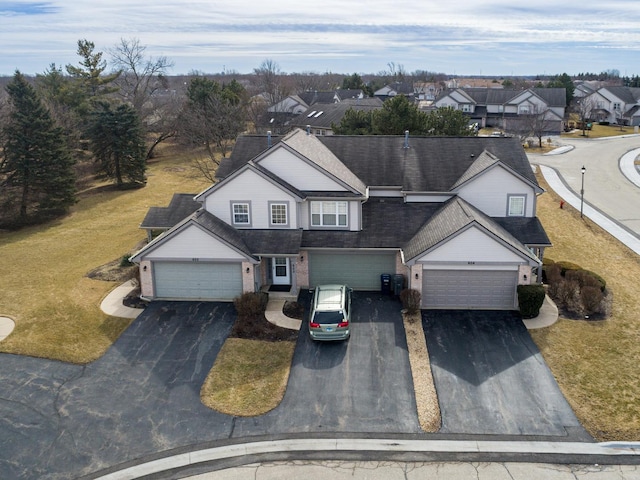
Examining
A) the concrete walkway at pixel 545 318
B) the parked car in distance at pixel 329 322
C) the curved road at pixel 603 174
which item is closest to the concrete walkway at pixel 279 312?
the parked car in distance at pixel 329 322

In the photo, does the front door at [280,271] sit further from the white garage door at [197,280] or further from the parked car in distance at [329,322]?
the parked car in distance at [329,322]

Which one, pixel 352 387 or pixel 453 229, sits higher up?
pixel 453 229

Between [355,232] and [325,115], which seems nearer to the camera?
[355,232]

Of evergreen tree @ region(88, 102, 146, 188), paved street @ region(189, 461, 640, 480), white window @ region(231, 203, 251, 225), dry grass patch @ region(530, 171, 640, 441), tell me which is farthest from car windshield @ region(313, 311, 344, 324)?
evergreen tree @ region(88, 102, 146, 188)

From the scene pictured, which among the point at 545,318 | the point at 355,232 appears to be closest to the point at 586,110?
the point at 545,318

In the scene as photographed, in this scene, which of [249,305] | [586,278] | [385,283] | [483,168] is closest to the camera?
[249,305]

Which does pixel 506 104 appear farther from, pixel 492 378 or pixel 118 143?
pixel 492 378
